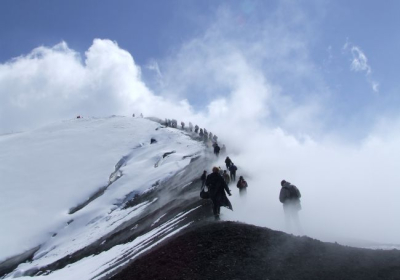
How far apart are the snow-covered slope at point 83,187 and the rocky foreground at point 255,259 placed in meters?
5.80

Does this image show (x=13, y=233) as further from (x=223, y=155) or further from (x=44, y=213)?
(x=223, y=155)

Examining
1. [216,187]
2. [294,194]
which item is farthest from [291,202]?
[216,187]

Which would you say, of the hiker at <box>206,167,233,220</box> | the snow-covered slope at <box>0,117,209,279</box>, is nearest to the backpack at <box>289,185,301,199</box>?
the hiker at <box>206,167,233,220</box>

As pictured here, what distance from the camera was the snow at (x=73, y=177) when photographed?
3628 centimetres

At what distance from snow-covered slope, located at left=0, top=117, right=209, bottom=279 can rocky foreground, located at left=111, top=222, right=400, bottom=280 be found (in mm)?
5796

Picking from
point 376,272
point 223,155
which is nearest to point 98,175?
point 223,155

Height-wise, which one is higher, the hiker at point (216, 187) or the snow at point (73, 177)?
the snow at point (73, 177)

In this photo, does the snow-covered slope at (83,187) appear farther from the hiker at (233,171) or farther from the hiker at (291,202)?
the hiker at (291,202)

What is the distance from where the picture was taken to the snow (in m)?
36.3

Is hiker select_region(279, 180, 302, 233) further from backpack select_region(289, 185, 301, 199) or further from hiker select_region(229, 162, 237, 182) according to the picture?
hiker select_region(229, 162, 237, 182)

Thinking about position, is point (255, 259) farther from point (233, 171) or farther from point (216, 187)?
point (233, 171)

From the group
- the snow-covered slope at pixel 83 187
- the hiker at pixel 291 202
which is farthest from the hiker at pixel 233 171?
the hiker at pixel 291 202

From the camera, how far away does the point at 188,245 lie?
1288cm

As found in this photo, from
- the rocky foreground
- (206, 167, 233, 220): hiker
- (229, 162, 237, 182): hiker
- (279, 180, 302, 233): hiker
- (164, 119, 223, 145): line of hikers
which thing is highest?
(164, 119, 223, 145): line of hikers
